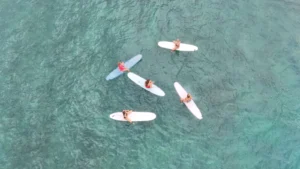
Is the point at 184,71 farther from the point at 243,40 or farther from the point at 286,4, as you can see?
the point at 286,4

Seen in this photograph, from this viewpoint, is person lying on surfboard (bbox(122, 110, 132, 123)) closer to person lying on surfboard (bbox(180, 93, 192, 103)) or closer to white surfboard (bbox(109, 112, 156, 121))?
white surfboard (bbox(109, 112, 156, 121))

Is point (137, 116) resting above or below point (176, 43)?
below

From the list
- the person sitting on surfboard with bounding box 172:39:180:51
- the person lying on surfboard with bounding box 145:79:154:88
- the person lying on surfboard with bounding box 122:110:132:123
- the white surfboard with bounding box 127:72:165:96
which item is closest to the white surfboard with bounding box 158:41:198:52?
the person sitting on surfboard with bounding box 172:39:180:51

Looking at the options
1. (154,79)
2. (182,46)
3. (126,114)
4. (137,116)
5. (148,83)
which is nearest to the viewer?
(126,114)

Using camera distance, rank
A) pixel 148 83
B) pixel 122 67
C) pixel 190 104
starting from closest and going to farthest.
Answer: pixel 190 104, pixel 148 83, pixel 122 67

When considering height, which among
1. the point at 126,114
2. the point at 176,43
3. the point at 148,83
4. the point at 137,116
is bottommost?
the point at 137,116

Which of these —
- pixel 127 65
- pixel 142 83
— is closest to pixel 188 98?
pixel 142 83

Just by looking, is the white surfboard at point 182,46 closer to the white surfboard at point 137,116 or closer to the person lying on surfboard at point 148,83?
the person lying on surfboard at point 148,83

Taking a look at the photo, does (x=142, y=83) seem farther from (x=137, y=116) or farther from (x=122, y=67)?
(x=137, y=116)

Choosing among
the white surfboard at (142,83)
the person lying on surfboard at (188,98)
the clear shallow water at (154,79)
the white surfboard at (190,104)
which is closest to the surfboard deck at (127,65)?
the clear shallow water at (154,79)
